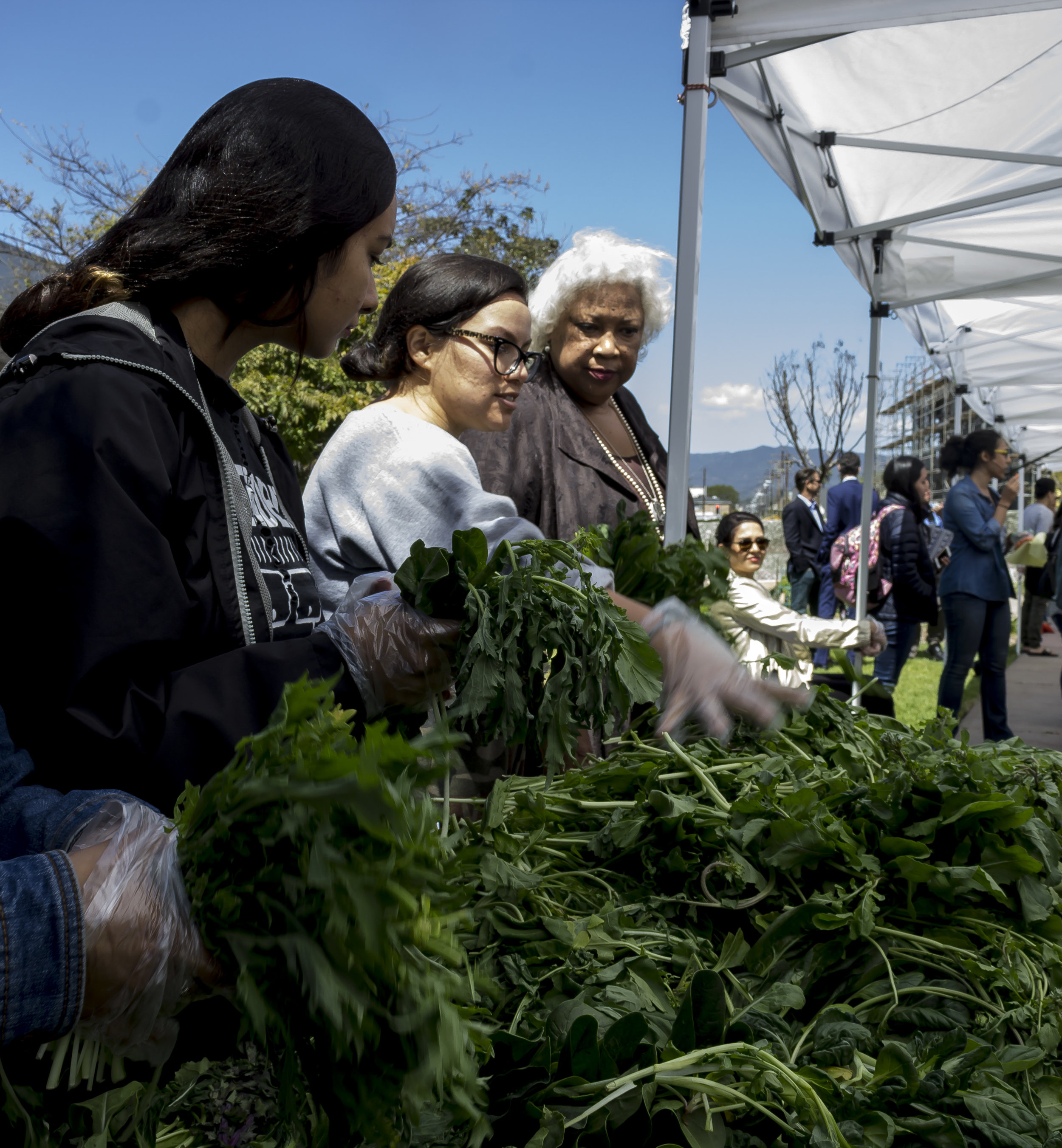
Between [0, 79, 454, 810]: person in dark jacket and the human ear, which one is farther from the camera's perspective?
the human ear

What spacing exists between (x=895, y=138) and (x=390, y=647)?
14.3ft

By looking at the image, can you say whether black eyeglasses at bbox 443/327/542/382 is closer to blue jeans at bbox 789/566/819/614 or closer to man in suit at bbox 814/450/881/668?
man in suit at bbox 814/450/881/668

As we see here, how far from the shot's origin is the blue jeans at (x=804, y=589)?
8828mm

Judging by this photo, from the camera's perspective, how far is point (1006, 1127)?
35.7 inches

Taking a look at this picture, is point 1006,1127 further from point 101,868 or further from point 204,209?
point 204,209

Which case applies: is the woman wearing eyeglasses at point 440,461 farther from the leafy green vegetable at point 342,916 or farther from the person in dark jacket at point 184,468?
the leafy green vegetable at point 342,916

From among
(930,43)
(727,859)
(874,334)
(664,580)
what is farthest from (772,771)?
(874,334)

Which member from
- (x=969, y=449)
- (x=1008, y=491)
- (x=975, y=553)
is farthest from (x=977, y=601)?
(x=1008, y=491)

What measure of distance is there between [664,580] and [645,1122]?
40.1 inches

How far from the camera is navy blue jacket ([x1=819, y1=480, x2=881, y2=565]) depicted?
26.8ft

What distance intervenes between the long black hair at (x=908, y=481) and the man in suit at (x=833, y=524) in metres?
1.05

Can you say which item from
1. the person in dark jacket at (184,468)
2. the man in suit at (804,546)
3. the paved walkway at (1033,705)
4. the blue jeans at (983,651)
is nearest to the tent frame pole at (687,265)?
the person in dark jacket at (184,468)

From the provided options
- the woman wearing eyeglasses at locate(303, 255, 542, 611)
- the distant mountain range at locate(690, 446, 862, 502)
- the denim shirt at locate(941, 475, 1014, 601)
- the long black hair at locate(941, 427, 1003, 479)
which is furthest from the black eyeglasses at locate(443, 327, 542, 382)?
the distant mountain range at locate(690, 446, 862, 502)

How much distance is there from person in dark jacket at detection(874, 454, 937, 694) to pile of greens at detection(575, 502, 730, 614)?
477 cm
